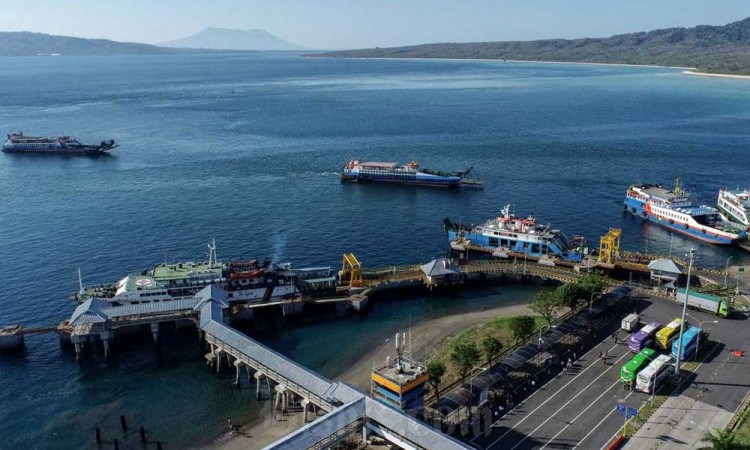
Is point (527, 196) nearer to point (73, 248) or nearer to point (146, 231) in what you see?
→ point (146, 231)

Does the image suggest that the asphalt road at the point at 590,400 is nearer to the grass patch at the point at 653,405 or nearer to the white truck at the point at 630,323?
the grass patch at the point at 653,405

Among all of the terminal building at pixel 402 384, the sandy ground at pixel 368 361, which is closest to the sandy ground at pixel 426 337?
the sandy ground at pixel 368 361

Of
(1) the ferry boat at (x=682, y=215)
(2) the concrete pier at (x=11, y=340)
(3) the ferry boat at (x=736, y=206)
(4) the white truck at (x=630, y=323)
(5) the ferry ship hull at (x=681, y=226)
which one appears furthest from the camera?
(3) the ferry boat at (x=736, y=206)

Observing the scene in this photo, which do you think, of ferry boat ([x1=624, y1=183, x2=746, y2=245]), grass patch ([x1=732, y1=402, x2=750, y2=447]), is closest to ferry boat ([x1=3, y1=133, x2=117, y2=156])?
ferry boat ([x1=624, y1=183, x2=746, y2=245])

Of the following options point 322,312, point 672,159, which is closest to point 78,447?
point 322,312

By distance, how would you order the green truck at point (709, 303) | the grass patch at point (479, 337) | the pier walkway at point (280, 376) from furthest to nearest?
the green truck at point (709, 303)
the grass patch at point (479, 337)
the pier walkway at point (280, 376)

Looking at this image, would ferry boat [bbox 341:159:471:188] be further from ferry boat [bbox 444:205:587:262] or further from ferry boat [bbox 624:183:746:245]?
ferry boat [bbox 444:205:587:262]
